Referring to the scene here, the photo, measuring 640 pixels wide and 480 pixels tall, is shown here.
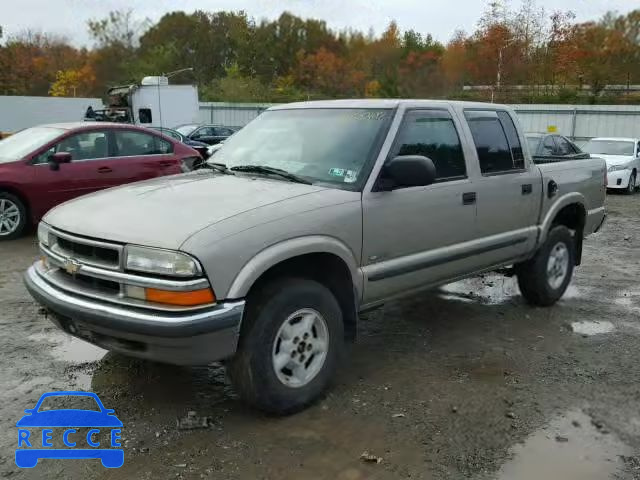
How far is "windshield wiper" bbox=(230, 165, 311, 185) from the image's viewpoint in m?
4.16

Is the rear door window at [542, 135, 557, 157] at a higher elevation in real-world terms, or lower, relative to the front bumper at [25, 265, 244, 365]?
higher

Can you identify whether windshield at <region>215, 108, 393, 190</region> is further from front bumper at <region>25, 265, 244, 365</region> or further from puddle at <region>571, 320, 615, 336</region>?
puddle at <region>571, 320, 615, 336</region>

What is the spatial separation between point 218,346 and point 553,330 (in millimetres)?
3438

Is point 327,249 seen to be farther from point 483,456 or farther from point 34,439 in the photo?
point 34,439

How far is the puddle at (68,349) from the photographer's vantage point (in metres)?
4.64

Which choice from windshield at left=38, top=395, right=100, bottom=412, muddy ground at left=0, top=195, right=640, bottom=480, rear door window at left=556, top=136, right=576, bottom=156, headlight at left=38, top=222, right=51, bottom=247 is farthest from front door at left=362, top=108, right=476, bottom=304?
rear door window at left=556, top=136, right=576, bottom=156

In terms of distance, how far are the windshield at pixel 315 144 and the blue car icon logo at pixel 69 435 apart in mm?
1936

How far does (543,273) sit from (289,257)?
333cm

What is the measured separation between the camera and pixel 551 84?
31172 millimetres

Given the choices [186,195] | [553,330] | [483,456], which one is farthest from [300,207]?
[553,330]

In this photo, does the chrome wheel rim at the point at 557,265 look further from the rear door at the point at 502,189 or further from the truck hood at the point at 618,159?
the truck hood at the point at 618,159

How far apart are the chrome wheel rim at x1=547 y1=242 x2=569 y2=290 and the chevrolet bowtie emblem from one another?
4.30 meters

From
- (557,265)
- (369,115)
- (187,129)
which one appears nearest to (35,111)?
(187,129)

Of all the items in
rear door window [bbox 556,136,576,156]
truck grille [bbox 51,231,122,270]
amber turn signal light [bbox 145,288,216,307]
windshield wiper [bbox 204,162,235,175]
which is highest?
windshield wiper [bbox 204,162,235,175]
